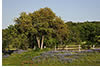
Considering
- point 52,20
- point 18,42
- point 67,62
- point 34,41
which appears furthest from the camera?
point 34,41

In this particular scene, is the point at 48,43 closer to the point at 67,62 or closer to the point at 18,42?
the point at 18,42

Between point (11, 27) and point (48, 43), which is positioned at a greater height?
point (11, 27)

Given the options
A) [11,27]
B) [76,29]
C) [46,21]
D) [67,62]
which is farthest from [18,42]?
[76,29]

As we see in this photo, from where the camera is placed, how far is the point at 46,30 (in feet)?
58.0

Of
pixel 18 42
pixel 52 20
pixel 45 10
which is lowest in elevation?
pixel 18 42

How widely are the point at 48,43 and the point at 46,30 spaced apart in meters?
5.07

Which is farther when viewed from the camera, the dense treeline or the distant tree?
the distant tree

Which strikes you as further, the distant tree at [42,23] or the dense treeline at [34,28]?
the distant tree at [42,23]

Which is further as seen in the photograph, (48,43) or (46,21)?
(48,43)

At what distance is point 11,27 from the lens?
62.5 ft

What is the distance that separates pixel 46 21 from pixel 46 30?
1.21 meters

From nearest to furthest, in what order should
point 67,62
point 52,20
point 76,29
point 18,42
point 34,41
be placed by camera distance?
point 67,62 → point 18,42 → point 52,20 → point 34,41 → point 76,29

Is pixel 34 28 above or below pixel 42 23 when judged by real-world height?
below

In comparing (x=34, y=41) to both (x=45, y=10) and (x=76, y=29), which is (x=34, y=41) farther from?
(x=76, y=29)
